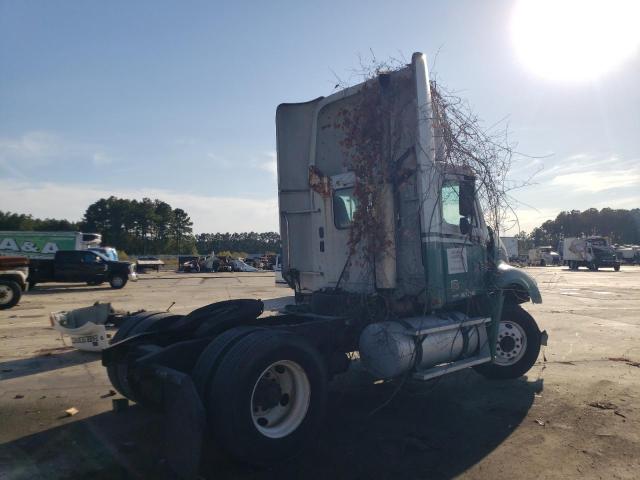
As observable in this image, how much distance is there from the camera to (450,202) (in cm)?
595

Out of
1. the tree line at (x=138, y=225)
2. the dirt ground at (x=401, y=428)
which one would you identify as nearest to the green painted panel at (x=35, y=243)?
the dirt ground at (x=401, y=428)

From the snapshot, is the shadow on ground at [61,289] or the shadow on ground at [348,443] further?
the shadow on ground at [61,289]

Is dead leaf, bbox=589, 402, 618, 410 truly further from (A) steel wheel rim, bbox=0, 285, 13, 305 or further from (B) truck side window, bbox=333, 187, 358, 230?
(A) steel wheel rim, bbox=0, 285, 13, 305

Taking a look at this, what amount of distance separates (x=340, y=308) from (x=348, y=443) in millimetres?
1797

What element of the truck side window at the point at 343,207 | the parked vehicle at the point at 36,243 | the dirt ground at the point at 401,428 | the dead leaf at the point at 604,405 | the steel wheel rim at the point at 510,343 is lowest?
the dead leaf at the point at 604,405

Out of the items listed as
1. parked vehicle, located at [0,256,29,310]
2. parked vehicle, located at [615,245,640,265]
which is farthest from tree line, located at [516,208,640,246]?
parked vehicle, located at [0,256,29,310]

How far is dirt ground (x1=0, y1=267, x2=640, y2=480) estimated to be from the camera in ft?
12.8

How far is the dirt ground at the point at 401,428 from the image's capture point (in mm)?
3912

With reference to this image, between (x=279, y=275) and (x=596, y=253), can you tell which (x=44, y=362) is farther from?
(x=596, y=253)

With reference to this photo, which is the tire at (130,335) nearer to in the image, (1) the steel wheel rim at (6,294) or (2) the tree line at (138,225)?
(1) the steel wheel rim at (6,294)

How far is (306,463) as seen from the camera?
405 centimetres

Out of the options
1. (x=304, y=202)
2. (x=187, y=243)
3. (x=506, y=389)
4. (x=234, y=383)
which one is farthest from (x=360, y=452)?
(x=187, y=243)

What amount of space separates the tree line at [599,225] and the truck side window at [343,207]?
347 feet

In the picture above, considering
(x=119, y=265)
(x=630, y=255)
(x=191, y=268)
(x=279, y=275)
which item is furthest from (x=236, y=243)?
(x=279, y=275)
